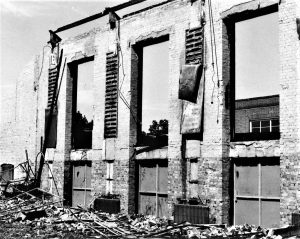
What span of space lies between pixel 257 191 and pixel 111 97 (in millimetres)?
6018

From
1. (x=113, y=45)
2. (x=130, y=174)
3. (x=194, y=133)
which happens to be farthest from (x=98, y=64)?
(x=194, y=133)

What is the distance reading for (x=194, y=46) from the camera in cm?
1206

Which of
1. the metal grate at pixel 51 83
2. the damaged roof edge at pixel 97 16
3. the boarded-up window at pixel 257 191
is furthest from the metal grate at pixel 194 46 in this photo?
the metal grate at pixel 51 83

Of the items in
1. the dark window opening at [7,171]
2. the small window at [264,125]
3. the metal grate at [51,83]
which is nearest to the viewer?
the metal grate at [51,83]

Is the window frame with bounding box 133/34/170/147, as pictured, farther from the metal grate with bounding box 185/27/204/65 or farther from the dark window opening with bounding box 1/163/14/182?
the dark window opening with bounding box 1/163/14/182

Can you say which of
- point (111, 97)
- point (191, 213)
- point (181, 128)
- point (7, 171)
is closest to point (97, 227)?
point (191, 213)

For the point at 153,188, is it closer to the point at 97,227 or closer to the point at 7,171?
the point at 97,227

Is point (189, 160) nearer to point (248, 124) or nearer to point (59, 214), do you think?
point (59, 214)

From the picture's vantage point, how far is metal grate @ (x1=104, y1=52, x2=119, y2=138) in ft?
47.1

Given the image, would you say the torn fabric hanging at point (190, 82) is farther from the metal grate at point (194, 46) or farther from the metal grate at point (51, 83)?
the metal grate at point (51, 83)

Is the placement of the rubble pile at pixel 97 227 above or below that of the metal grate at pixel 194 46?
below

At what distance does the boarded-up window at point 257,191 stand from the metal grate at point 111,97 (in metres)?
4.74

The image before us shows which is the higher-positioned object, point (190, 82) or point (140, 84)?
point (140, 84)

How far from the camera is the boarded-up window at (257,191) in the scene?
10336mm
